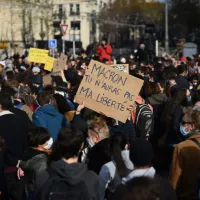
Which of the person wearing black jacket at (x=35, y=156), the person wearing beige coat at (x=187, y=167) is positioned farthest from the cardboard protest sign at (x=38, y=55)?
the person wearing beige coat at (x=187, y=167)

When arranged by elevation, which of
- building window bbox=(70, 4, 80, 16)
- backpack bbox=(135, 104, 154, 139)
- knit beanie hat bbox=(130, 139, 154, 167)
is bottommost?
building window bbox=(70, 4, 80, 16)

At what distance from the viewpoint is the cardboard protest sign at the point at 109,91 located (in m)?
7.36

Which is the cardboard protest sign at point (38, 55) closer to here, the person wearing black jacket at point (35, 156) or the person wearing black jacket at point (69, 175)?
the person wearing black jacket at point (35, 156)

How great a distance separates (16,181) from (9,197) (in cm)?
30

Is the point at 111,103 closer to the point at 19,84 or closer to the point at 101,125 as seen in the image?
the point at 101,125

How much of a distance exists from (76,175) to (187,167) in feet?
4.89

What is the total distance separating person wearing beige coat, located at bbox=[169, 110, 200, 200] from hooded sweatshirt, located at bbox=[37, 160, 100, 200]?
1209 millimetres

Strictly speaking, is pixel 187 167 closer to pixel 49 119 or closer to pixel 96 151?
pixel 96 151

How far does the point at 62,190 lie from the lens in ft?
14.7

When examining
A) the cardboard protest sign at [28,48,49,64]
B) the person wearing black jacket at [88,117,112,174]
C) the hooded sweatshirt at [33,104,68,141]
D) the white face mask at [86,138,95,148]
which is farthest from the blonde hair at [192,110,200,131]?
the cardboard protest sign at [28,48,49,64]

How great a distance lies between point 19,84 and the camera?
1065cm

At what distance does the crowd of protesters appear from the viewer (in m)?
4.54

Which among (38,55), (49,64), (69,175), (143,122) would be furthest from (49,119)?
(38,55)

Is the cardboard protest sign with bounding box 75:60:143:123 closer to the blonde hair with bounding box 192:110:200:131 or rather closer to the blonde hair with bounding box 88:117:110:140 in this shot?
the blonde hair with bounding box 88:117:110:140
